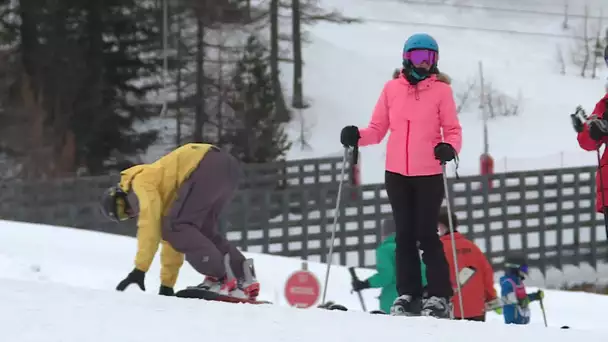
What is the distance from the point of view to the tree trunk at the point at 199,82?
20.5 m

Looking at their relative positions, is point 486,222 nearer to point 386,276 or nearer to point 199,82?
point 386,276

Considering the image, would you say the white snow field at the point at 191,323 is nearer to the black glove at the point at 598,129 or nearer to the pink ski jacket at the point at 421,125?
the black glove at the point at 598,129

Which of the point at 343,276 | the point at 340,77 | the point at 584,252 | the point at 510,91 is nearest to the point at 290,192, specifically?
the point at 343,276

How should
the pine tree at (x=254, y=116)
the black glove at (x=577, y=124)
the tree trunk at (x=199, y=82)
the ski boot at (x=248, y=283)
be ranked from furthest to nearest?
the tree trunk at (x=199, y=82) < the pine tree at (x=254, y=116) < the ski boot at (x=248, y=283) < the black glove at (x=577, y=124)

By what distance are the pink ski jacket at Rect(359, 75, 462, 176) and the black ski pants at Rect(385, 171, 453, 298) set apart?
6cm

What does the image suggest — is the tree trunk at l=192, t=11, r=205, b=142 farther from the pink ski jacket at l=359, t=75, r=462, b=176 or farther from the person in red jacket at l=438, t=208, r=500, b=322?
the pink ski jacket at l=359, t=75, r=462, b=176

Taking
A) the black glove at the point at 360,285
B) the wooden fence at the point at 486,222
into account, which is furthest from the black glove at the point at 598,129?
the wooden fence at the point at 486,222

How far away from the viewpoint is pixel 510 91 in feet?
107

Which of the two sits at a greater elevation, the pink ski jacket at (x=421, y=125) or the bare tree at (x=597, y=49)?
the bare tree at (x=597, y=49)

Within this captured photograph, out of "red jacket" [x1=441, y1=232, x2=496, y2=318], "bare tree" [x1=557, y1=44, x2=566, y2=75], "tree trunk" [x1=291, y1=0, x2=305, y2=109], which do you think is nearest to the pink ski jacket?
"red jacket" [x1=441, y1=232, x2=496, y2=318]

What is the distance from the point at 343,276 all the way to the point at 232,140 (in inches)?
484

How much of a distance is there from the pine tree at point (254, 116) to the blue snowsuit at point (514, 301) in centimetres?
1290

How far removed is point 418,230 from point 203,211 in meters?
1.54

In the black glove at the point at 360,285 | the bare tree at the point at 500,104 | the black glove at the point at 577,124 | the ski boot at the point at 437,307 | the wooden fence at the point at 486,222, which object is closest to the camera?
the black glove at the point at 577,124
